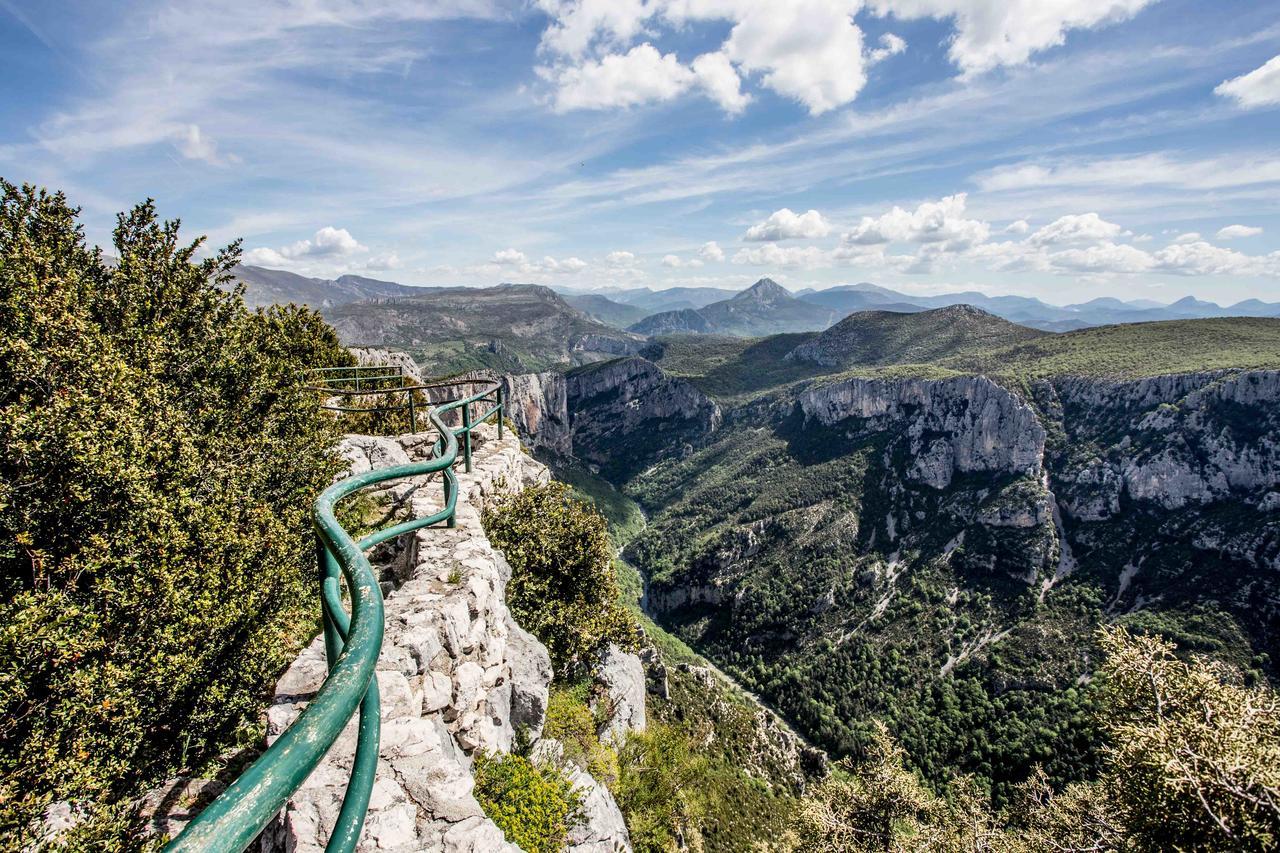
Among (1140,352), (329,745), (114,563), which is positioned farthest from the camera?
(1140,352)

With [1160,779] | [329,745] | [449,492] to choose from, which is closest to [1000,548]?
[1160,779]

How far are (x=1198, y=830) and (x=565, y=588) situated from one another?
1548 centimetres

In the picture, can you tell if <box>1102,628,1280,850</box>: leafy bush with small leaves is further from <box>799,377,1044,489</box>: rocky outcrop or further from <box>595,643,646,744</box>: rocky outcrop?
<box>799,377,1044,489</box>: rocky outcrop

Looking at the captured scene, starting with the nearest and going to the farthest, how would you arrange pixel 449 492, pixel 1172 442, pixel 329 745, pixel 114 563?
pixel 329 745, pixel 114 563, pixel 449 492, pixel 1172 442

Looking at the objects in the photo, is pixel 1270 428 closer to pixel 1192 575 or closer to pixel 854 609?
pixel 1192 575

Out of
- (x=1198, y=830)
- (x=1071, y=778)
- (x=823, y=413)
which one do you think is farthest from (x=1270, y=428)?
(x=1198, y=830)

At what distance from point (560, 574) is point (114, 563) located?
38.2 feet

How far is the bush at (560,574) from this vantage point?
1577 centimetres

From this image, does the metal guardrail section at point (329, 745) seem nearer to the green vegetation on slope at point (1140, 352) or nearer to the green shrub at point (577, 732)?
the green shrub at point (577, 732)

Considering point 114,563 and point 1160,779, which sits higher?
point 114,563

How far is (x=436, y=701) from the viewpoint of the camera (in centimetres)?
751

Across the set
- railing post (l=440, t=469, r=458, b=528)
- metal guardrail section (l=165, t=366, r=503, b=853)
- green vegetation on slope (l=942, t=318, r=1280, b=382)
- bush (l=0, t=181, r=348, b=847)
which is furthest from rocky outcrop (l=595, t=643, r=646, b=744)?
green vegetation on slope (l=942, t=318, r=1280, b=382)

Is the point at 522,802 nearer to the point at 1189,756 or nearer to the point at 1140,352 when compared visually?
the point at 1189,756

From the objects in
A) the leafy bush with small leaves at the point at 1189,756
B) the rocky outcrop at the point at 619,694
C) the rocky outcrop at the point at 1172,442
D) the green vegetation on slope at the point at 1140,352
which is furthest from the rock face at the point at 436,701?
the green vegetation on slope at the point at 1140,352
